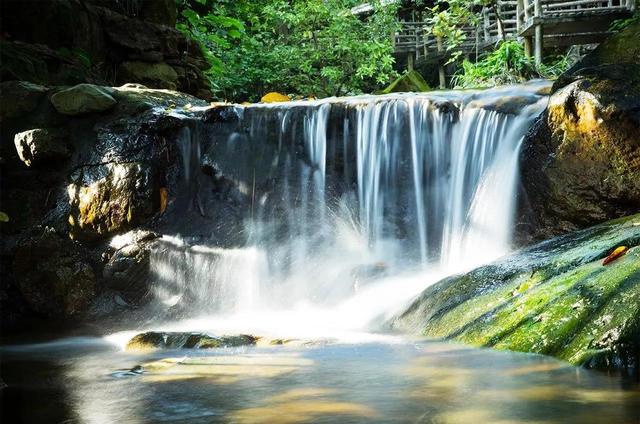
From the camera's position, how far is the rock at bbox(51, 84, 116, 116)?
897 centimetres

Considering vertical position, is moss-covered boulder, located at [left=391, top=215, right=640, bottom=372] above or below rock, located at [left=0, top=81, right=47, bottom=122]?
below

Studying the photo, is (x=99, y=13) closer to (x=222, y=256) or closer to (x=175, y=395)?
(x=222, y=256)

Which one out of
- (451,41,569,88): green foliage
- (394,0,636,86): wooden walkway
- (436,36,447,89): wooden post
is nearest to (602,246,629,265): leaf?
(451,41,569,88): green foliage

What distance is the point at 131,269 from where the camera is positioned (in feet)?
27.6

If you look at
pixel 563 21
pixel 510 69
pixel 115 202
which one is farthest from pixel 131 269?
pixel 563 21

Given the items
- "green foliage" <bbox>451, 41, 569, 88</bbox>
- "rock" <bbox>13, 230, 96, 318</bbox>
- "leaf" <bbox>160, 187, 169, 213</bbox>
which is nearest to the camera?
"rock" <bbox>13, 230, 96, 318</bbox>

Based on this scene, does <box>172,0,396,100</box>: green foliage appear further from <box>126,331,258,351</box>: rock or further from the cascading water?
<box>126,331,258,351</box>: rock

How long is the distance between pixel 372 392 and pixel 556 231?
164 inches

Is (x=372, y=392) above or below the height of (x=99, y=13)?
below

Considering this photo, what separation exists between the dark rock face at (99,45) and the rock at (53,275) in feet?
8.90

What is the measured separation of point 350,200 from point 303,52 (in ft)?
42.5

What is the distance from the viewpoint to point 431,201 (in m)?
8.09

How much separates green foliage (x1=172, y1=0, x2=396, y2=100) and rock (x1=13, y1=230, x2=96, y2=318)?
1093 centimetres

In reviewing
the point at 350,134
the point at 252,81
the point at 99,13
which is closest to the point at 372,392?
the point at 350,134
